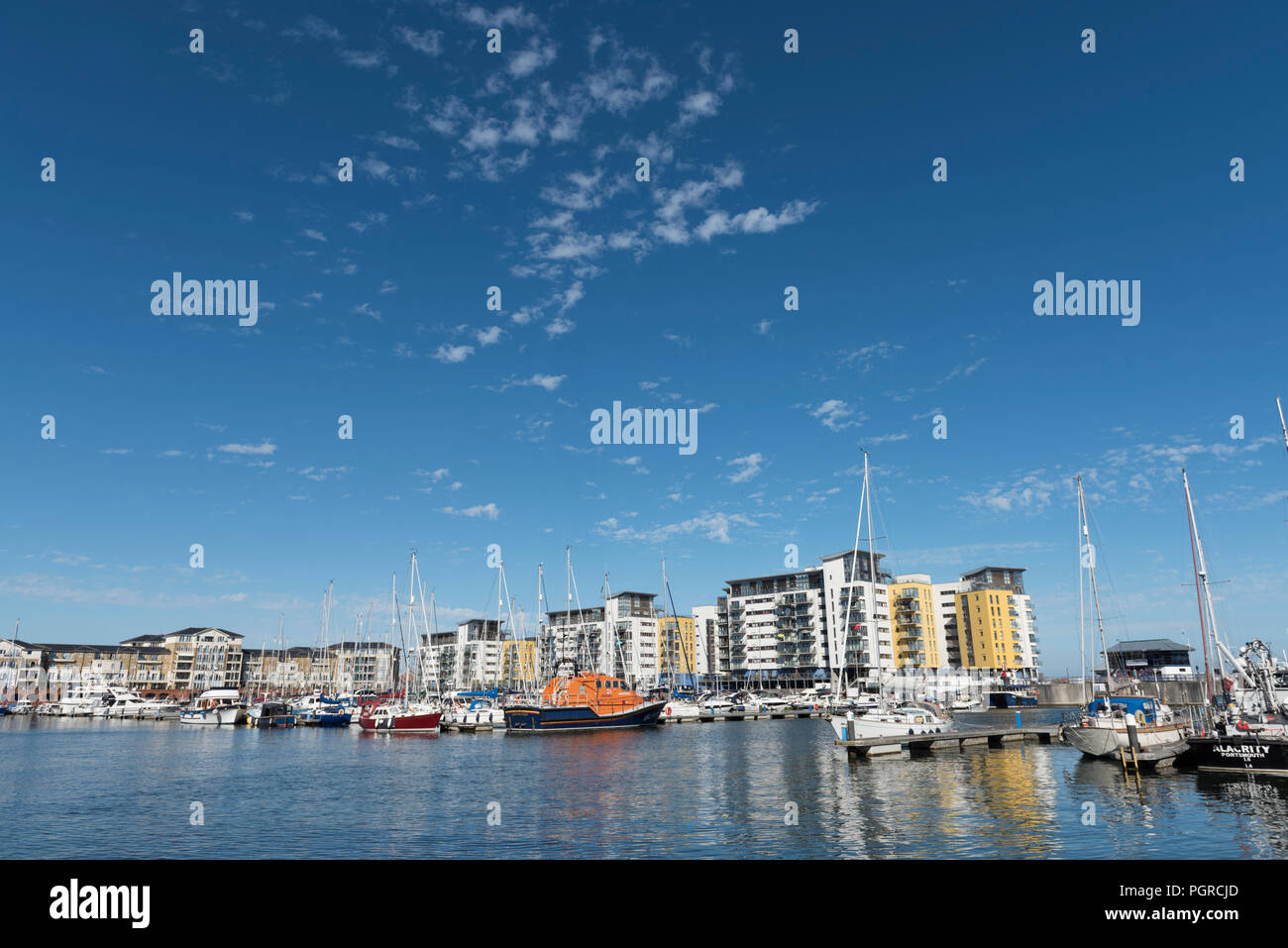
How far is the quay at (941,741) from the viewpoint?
5669 cm

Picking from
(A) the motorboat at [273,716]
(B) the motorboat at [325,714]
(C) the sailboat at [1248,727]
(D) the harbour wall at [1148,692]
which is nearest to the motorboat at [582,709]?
(B) the motorboat at [325,714]

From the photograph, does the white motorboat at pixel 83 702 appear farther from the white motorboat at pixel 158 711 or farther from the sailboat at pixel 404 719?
the sailboat at pixel 404 719

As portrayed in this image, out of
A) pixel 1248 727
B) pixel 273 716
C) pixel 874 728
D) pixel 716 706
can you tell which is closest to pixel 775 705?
pixel 716 706

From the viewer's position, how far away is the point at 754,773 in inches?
1948

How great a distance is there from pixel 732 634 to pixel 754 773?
132445mm

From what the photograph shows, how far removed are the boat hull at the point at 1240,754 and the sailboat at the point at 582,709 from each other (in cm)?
5543

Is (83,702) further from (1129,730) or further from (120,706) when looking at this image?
(1129,730)

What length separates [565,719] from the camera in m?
83.8

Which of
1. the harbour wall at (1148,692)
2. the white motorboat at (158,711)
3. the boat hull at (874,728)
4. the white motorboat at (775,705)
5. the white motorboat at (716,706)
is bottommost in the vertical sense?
the harbour wall at (1148,692)

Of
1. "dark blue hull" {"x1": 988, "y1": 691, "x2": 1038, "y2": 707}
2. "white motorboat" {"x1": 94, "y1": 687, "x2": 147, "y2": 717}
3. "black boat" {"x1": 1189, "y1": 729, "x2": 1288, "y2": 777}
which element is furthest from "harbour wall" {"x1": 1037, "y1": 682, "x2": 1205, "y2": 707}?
"white motorboat" {"x1": 94, "y1": 687, "x2": 147, "y2": 717}
